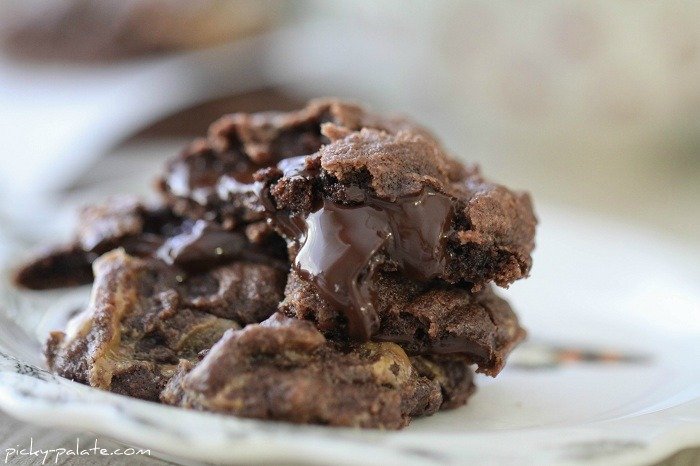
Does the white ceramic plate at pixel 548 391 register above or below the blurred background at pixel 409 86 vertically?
below

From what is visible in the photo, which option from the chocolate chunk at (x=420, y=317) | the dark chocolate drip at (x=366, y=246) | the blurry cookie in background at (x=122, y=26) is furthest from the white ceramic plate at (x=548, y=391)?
the blurry cookie in background at (x=122, y=26)

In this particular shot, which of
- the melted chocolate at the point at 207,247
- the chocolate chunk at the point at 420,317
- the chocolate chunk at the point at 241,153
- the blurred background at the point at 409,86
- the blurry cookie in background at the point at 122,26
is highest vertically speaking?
the blurry cookie in background at the point at 122,26

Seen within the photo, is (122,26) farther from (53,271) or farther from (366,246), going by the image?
(366,246)

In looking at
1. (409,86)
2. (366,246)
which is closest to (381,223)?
(366,246)

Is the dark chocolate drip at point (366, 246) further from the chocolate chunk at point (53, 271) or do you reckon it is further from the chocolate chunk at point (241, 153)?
the chocolate chunk at point (53, 271)

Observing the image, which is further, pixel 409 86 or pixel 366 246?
pixel 409 86

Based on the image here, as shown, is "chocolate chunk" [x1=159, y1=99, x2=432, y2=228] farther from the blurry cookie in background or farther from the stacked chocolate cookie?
the blurry cookie in background
